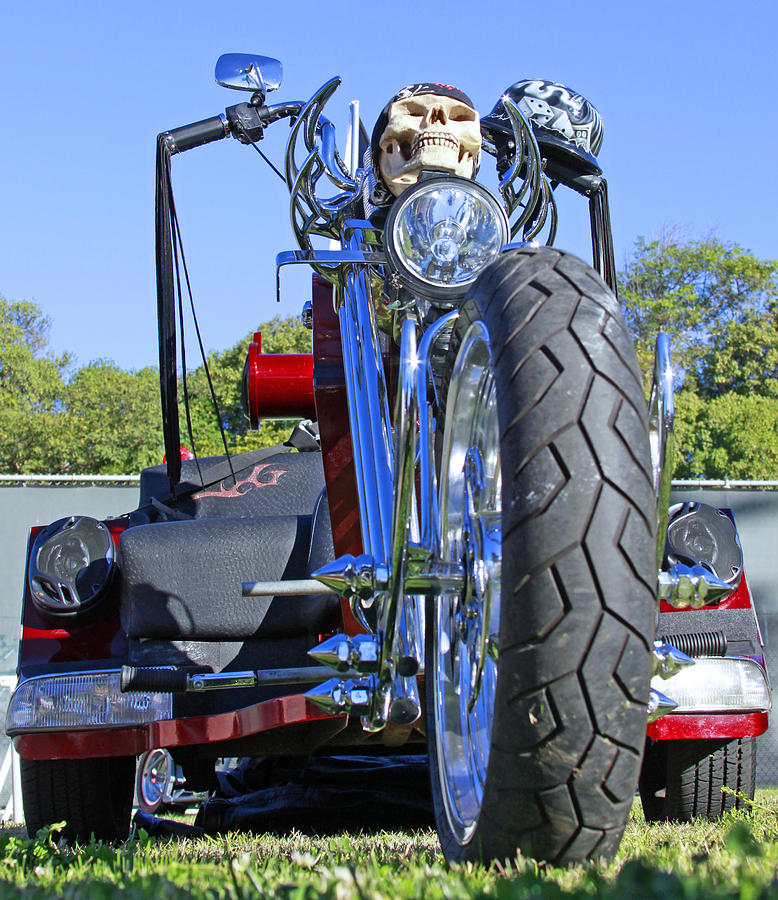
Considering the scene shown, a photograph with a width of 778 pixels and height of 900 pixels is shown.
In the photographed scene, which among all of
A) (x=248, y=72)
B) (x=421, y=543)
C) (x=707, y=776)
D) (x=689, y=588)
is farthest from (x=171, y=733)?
(x=248, y=72)

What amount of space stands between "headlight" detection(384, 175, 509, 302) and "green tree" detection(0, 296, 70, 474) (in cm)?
2946

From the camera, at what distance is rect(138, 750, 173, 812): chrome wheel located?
430 centimetres

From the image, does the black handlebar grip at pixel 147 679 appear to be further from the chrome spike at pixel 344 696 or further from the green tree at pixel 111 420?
the green tree at pixel 111 420

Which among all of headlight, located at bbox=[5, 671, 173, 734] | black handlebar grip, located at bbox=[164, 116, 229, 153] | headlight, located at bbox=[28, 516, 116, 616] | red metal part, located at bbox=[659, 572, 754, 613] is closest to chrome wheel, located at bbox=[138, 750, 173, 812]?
headlight, located at bbox=[28, 516, 116, 616]

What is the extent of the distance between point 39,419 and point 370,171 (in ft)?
97.1

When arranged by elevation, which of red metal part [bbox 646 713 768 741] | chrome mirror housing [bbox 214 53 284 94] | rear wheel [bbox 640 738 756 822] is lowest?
rear wheel [bbox 640 738 756 822]

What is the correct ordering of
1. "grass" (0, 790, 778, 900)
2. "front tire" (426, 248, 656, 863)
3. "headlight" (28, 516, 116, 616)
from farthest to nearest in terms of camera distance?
1. "headlight" (28, 516, 116, 616)
2. "front tire" (426, 248, 656, 863)
3. "grass" (0, 790, 778, 900)

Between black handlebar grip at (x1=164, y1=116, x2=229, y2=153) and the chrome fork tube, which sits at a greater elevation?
black handlebar grip at (x1=164, y1=116, x2=229, y2=153)

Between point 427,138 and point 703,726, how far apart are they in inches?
68.6

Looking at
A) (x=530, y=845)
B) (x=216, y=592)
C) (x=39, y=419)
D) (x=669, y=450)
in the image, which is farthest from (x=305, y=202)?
(x=39, y=419)

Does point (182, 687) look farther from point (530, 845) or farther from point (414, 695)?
point (530, 845)

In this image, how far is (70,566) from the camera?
302cm

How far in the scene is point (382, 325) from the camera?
8.66 feet

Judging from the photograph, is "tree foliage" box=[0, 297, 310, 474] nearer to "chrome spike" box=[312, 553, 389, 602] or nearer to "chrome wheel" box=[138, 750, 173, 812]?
"chrome wheel" box=[138, 750, 173, 812]
